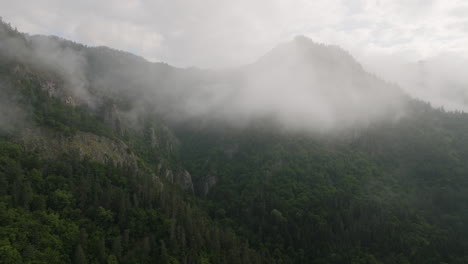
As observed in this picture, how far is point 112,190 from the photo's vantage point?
12606cm

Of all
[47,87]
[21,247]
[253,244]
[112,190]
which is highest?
[47,87]

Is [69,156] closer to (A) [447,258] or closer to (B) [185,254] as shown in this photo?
(B) [185,254]

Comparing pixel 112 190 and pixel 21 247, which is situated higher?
pixel 112 190

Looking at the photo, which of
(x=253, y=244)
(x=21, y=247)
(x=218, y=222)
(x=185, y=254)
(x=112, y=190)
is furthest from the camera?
(x=218, y=222)

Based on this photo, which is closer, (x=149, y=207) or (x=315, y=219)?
(x=149, y=207)

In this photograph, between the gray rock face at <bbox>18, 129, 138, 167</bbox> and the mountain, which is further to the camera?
the gray rock face at <bbox>18, 129, 138, 167</bbox>

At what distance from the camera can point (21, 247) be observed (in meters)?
87.1

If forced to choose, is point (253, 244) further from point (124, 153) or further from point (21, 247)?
A: point (21, 247)

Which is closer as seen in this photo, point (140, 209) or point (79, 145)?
point (140, 209)

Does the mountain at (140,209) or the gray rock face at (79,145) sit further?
the gray rock face at (79,145)

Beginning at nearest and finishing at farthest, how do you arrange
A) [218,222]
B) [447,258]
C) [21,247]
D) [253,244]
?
[21,247], [447,258], [253,244], [218,222]

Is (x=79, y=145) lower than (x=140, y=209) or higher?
higher

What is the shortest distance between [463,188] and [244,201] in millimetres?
145117

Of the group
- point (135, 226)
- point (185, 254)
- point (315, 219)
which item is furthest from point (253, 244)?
point (135, 226)
